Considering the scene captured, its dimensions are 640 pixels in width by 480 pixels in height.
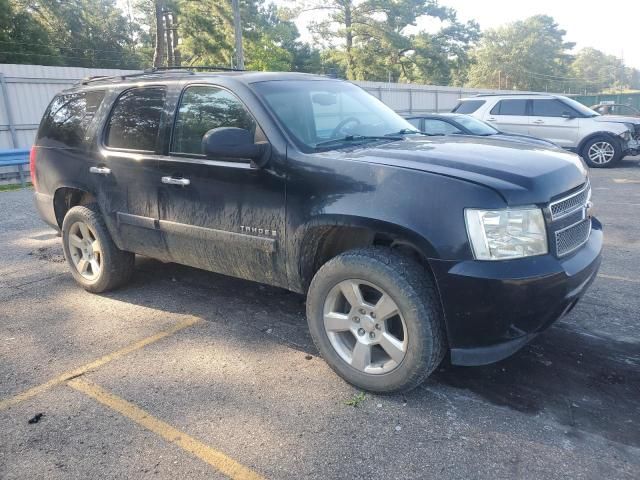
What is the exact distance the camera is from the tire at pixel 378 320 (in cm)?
285

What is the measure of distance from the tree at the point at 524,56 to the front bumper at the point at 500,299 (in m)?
76.6

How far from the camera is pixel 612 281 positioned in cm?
484

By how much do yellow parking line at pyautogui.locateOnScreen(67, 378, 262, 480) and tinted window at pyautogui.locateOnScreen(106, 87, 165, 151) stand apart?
185cm

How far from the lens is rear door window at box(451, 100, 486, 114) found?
1423 centimetres

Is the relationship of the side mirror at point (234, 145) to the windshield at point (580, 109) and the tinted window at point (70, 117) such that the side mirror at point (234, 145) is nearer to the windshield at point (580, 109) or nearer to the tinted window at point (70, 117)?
the tinted window at point (70, 117)

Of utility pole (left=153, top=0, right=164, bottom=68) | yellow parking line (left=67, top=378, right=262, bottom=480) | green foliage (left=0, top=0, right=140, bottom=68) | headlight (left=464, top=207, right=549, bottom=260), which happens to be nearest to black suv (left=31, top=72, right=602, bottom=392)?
headlight (left=464, top=207, right=549, bottom=260)

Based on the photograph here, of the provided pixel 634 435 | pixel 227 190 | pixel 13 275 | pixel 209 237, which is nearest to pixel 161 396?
pixel 209 237

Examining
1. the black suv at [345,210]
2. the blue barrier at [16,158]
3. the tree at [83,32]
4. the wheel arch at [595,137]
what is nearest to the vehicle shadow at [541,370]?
the black suv at [345,210]

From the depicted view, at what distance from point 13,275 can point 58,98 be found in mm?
1893

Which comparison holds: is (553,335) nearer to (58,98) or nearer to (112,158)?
(112,158)

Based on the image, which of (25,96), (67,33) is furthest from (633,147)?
(67,33)

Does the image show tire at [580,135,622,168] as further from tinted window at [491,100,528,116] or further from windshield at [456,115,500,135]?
windshield at [456,115,500,135]

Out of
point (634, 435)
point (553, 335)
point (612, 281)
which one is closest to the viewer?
point (634, 435)

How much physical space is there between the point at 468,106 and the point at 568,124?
8.57 feet
